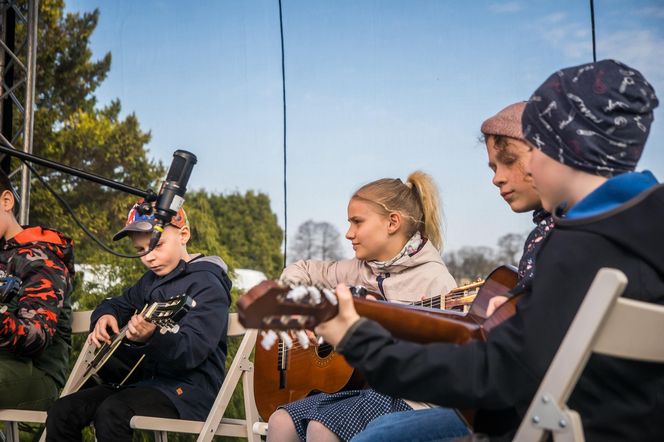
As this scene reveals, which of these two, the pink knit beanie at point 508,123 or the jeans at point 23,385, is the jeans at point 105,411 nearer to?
the jeans at point 23,385

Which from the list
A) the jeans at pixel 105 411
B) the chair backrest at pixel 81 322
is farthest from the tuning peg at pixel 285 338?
the chair backrest at pixel 81 322

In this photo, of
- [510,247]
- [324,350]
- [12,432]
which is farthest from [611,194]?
[510,247]

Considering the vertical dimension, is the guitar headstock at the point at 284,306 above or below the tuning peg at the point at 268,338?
above

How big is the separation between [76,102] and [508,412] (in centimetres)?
616

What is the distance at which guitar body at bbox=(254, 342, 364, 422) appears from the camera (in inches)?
118

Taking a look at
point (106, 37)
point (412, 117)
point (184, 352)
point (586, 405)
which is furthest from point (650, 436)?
point (106, 37)

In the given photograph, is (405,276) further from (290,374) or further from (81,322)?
(81,322)

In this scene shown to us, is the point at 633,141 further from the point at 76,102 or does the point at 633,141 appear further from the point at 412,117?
the point at 76,102

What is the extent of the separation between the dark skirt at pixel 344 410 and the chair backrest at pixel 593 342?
125cm

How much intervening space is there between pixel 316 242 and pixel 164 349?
251 cm

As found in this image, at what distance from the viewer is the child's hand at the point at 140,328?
283 centimetres

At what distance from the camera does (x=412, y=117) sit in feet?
15.3

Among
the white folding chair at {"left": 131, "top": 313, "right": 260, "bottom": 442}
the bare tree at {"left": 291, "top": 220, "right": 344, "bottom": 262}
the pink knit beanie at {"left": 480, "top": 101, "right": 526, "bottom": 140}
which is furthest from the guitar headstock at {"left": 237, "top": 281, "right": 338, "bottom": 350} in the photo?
the bare tree at {"left": 291, "top": 220, "right": 344, "bottom": 262}

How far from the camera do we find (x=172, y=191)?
2.21 meters
